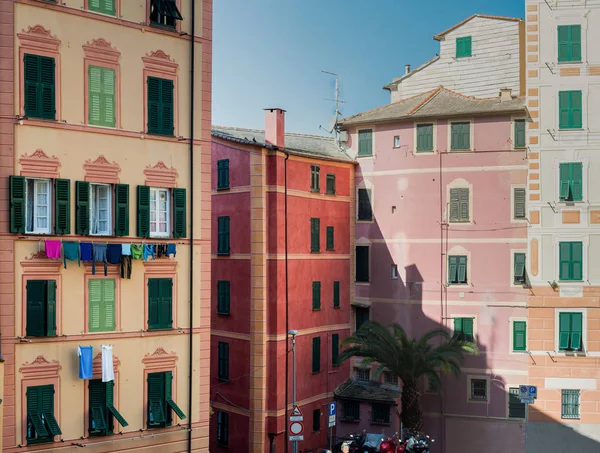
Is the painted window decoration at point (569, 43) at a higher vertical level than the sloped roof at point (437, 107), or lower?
higher

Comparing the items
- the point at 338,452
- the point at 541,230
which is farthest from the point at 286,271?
the point at 541,230

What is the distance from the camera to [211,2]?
Answer: 106 feet

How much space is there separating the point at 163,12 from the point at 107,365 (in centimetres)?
1250

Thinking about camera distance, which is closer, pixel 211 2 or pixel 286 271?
pixel 211 2

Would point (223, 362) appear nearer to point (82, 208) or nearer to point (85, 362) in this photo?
point (85, 362)

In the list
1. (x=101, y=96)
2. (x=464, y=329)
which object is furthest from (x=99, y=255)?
(x=464, y=329)

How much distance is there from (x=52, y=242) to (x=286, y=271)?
16560 mm

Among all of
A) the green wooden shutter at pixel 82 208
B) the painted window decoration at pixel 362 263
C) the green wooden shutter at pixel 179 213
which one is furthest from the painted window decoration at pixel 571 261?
the green wooden shutter at pixel 82 208

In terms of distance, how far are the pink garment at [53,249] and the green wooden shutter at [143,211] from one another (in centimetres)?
316

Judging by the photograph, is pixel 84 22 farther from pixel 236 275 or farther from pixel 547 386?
pixel 547 386

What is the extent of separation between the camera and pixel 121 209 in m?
29.9

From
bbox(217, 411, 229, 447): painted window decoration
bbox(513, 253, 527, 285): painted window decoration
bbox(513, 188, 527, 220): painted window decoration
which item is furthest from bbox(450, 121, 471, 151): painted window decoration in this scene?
→ bbox(217, 411, 229, 447): painted window decoration

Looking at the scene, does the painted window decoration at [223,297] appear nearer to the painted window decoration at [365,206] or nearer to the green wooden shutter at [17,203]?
the painted window decoration at [365,206]

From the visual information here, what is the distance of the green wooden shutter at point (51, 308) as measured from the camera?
28.2 m
